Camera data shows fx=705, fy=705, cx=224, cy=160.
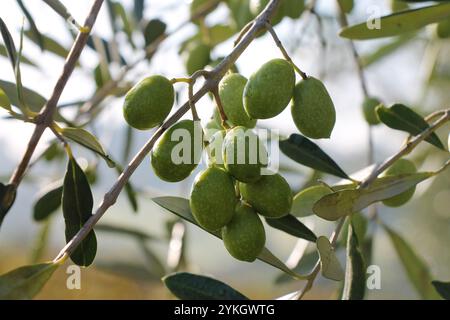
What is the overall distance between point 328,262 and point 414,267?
0.62 metres

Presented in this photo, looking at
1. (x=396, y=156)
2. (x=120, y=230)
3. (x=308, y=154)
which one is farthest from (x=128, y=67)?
(x=396, y=156)

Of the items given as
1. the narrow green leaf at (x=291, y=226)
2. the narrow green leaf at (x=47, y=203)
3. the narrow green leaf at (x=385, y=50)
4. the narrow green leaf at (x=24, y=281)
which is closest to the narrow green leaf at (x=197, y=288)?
the narrow green leaf at (x=291, y=226)

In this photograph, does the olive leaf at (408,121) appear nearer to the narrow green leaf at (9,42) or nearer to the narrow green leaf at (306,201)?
the narrow green leaf at (306,201)

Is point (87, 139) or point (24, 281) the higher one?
point (87, 139)

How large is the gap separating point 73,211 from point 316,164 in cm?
37

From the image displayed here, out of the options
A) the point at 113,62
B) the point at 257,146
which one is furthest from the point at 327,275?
the point at 113,62

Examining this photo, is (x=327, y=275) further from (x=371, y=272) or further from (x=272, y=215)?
(x=371, y=272)

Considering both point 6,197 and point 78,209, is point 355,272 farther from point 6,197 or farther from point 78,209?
point 6,197

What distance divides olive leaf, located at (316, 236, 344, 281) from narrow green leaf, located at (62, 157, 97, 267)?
28cm

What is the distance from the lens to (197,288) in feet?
3.29

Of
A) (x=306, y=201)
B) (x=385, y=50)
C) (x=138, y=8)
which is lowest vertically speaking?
(x=306, y=201)

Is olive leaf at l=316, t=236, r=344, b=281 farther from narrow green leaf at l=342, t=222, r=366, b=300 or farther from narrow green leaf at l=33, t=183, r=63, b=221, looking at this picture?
narrow green leaf at l=33, t=183, r=63, b=221

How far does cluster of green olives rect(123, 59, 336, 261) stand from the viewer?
79 centimetres

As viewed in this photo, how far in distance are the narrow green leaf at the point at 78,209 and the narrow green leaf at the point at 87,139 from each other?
0.24 feet
